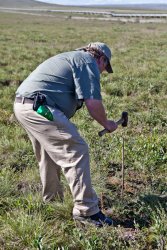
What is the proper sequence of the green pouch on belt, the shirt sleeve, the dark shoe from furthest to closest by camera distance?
the dark shoe < the green pouch on belt < the shirt sleeve

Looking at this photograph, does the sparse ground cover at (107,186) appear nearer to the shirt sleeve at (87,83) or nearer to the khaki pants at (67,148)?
the khaki pants at (67,148)

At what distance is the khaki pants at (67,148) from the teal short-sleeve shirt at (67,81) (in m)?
0.14

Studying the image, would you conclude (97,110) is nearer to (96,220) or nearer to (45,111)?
(45,111)

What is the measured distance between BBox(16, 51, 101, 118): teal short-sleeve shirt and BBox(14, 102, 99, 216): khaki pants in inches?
5.6

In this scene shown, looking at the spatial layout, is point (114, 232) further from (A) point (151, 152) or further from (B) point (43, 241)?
(A) point (151, 152)

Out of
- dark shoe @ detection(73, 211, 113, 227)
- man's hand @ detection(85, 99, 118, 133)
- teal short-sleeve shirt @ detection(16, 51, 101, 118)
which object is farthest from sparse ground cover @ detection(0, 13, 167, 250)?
teal short-sleeve shirt @ detection(16, 51, 101, 118)

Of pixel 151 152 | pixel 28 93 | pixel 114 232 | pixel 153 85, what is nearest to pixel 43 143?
pixel 28 93

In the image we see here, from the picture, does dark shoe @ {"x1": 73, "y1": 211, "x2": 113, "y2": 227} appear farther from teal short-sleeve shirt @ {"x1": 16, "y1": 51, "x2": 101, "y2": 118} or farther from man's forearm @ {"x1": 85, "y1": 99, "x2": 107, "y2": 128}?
teal short-sleeve shirt @ {"x1": 16, "y1": 51, "x2": 101, "y2": 118}

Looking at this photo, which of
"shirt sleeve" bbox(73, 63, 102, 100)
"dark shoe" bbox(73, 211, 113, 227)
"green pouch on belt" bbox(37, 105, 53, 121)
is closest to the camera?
"shirt sleeve" bbox(73, 63, 102, 100)

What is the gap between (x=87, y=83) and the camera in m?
3.90

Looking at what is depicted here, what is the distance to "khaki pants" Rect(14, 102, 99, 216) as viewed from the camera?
4059mm

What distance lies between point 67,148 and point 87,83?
2.19ft

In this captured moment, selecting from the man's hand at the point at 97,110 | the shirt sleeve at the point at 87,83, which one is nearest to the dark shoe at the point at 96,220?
the man's hand at the point at 97,110

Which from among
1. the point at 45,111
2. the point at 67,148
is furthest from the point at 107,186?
the point at 45,111
